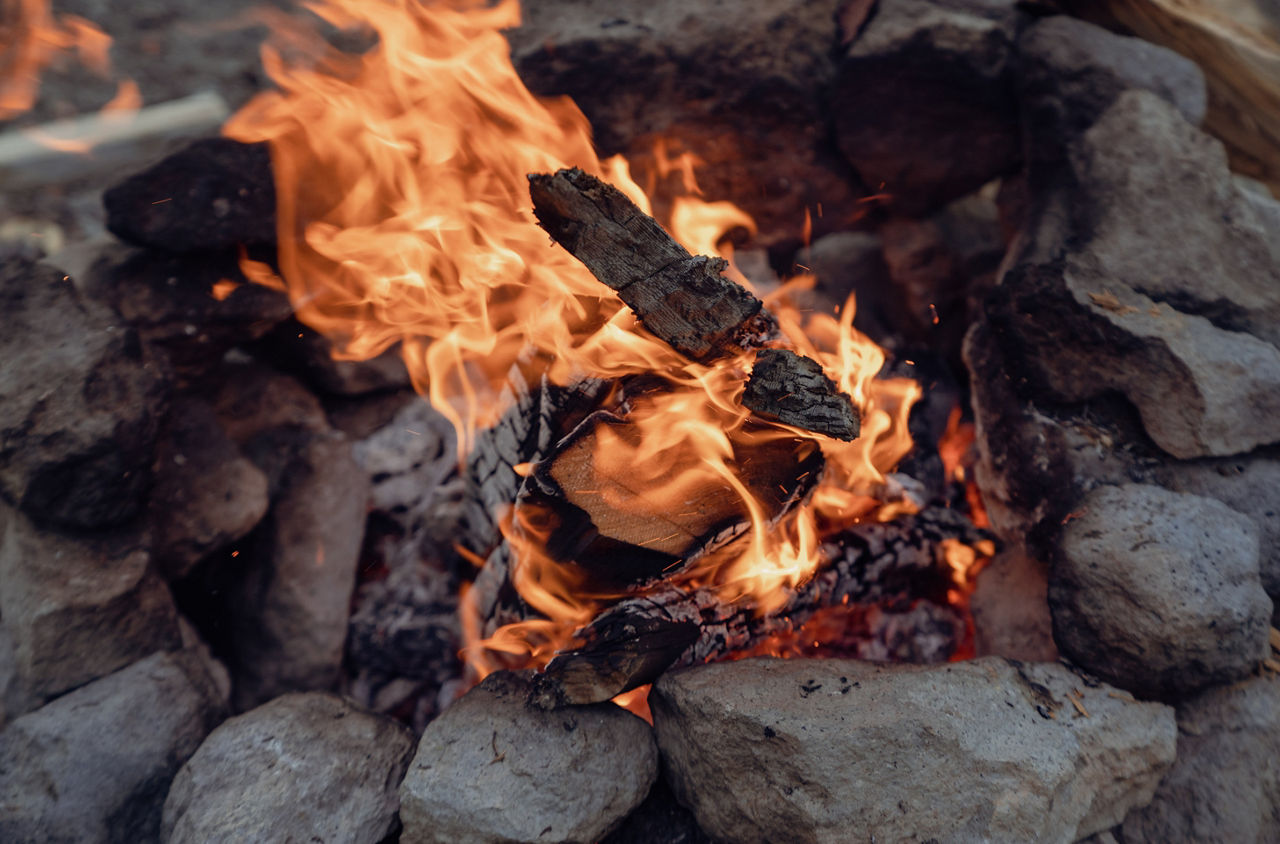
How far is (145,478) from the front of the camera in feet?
7.07

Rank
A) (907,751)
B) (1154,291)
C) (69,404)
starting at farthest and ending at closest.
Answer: (1154,291) < (69,404) < (907,751)

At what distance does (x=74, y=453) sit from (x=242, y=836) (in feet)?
3.80

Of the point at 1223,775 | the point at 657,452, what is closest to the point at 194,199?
the point at 657,452

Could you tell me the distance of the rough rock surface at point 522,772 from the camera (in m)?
1.63

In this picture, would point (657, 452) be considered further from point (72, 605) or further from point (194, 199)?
point (194, 199)

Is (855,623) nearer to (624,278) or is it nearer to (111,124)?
(624,278)

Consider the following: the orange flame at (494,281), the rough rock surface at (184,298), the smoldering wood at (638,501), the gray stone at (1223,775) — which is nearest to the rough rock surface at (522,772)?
the orange flame at (494,281)

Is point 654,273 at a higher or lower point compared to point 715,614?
higher

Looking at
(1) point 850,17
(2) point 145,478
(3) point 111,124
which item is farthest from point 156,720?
(3) point 111,124

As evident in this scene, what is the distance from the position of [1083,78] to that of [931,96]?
54 centimetres

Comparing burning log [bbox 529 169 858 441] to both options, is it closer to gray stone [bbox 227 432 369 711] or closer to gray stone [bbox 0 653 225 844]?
gray stone [bbox 227 432 369 711]

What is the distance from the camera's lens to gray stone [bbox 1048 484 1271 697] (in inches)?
69.2

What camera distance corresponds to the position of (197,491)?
8.00 feet

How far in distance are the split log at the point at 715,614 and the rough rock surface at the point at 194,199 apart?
6.24 feet
